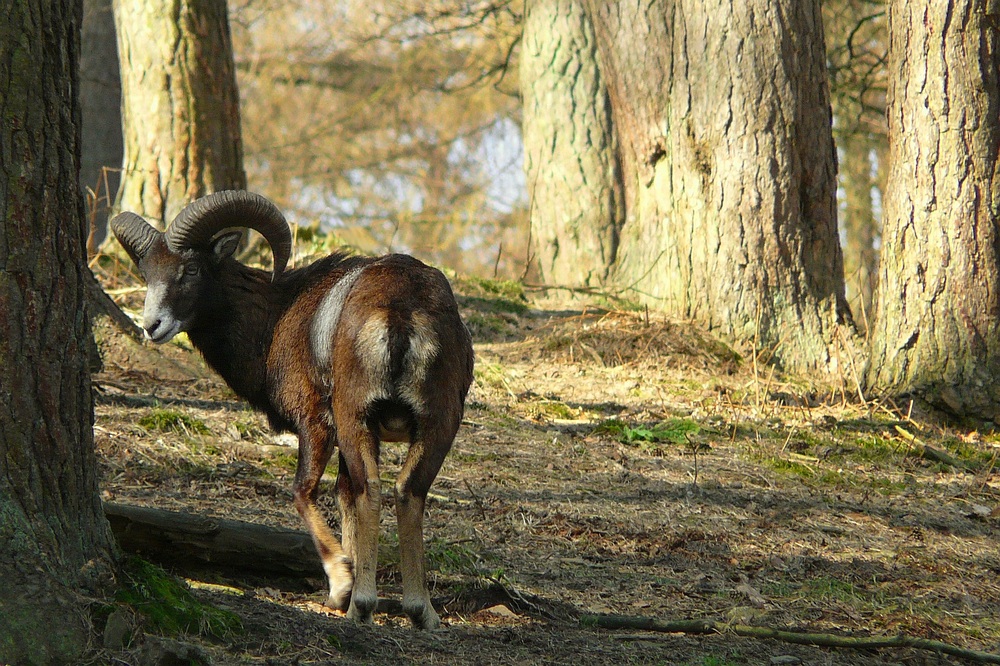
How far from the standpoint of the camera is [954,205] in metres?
9.26

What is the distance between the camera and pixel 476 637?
197 inches

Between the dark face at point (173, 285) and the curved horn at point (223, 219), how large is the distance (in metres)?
0.07

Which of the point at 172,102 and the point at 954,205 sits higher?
the point at 172,102

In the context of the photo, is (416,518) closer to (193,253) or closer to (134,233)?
(193,253)

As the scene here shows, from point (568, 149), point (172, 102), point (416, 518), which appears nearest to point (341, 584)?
point (416, 518)

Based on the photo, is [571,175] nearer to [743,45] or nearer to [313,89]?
[743,45]

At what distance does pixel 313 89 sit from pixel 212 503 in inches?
759

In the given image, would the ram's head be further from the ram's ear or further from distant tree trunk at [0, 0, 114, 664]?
distant tree trunk at [0, 0, 114, 664]

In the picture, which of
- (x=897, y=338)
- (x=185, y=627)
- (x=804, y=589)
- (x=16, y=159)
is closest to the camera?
(x=16, y=159)

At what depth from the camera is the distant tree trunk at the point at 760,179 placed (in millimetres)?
10461

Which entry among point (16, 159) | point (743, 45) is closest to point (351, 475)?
point (16, 159)

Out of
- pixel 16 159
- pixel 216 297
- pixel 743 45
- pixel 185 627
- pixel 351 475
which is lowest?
pixel 185 627

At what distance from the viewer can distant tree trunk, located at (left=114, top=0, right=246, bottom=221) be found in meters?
11.5

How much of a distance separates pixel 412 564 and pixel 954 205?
626 centimetres
